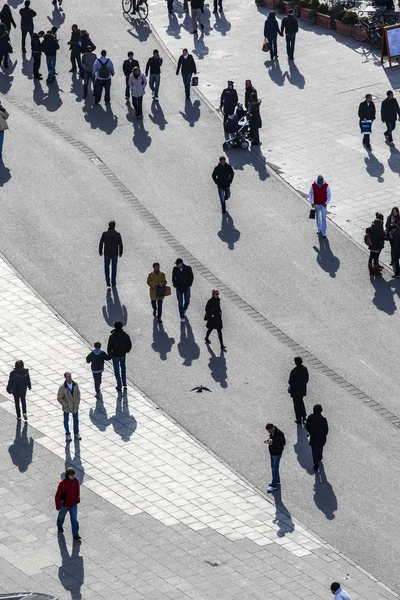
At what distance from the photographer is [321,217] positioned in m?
33.2

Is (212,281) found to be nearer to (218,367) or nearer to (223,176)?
(223,176)

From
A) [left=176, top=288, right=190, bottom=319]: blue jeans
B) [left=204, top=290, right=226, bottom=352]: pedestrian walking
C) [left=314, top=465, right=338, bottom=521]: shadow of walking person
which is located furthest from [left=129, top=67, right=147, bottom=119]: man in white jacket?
[left=314, top=465, right=338, bottom=521]: shadow of walking person

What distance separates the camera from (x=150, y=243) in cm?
3272

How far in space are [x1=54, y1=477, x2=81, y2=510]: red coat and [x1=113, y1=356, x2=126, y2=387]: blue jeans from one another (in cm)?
451

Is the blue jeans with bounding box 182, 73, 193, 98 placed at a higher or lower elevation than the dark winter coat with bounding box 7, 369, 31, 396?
lower

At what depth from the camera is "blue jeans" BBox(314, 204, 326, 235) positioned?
109ft

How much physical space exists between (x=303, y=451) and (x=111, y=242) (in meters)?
6.70

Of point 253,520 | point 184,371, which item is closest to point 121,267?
point 184,371

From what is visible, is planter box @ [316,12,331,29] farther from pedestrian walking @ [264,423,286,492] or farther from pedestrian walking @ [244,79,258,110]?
pedestrian walking @ [264,423,286,492]

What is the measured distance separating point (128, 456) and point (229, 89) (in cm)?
1468

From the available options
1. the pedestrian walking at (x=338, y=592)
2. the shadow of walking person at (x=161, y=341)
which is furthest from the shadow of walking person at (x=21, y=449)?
the pedestrian walking at (x=338, y=592)

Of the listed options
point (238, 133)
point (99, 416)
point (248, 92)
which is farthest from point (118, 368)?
point (248, 92)

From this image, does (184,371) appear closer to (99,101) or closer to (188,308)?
(188,308)

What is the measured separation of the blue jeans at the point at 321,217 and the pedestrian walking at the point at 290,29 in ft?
33.1
